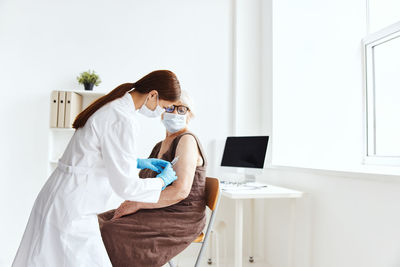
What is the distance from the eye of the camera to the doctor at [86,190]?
1136 mm

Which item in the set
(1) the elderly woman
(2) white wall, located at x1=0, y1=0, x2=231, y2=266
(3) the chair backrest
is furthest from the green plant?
(3) the chair backrest

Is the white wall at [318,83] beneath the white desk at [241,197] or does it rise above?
above

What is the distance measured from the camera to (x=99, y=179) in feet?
3.98

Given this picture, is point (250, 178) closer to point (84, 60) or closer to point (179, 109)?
point (179, 109)

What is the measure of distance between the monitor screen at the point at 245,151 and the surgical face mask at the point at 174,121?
0.83 m

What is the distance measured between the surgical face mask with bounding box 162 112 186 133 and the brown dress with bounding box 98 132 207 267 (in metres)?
0.19

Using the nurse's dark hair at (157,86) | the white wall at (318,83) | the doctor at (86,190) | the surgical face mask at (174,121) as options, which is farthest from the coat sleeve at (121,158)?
the white wall at (318,83)

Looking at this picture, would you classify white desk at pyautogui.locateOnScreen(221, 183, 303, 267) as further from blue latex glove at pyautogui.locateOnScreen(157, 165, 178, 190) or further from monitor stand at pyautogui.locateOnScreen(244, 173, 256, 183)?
blue latex glove at pyautogui.locateOnScreen(157, 165, 178, 190)

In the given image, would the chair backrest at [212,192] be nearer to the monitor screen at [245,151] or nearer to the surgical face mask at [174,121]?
the surgical face mask at [174,121]

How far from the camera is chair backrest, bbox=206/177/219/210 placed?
1673 millimetres

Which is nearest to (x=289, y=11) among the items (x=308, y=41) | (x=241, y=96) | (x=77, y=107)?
(x=308, y=41)

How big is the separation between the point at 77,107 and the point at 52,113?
0.20 m

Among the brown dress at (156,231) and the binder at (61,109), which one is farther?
the binder at (61,109)

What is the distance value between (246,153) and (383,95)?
1108 millimetres
